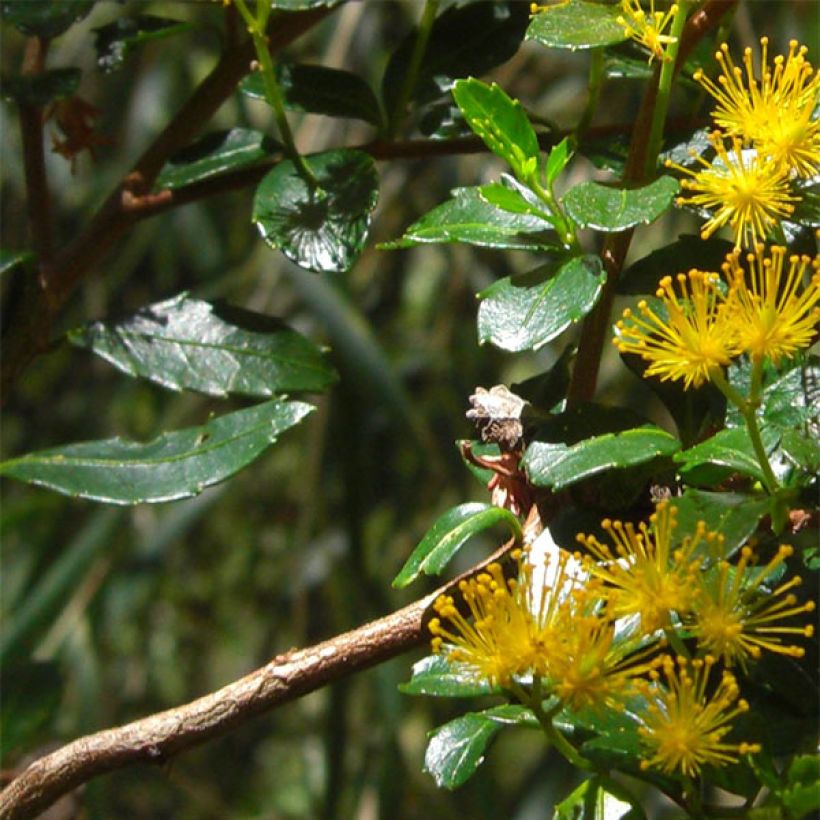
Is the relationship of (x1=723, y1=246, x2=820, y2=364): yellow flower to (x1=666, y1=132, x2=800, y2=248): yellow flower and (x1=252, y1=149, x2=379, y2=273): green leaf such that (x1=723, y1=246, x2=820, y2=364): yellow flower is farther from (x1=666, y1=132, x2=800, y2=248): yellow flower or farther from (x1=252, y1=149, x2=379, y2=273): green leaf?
(x1=252, y1=149, x2=379, y2=273): green leaf

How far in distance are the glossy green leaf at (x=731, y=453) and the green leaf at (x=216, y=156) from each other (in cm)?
28

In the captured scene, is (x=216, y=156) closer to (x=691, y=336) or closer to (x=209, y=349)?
(x=209, y=349)

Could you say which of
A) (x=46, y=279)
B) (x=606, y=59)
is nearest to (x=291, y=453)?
(x=46, y=279)

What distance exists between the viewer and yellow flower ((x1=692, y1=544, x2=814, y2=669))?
16.2 inches

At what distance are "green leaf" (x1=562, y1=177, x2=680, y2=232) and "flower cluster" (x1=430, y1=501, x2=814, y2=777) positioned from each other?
0.10 meters

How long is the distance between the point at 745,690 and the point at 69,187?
1.25 meters

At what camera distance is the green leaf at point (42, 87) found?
2.17ft

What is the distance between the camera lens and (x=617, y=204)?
47cm

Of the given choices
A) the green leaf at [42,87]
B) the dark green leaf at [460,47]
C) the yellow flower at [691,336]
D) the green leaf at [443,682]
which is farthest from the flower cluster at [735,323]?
the green leaf at [42,87]

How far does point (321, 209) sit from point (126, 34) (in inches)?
7.6

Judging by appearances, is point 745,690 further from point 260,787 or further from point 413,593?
point 260,787

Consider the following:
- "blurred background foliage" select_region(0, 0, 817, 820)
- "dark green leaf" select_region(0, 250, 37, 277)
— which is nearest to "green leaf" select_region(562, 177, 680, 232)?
"dark green leaf" select_region(0, 250, 37, 277)

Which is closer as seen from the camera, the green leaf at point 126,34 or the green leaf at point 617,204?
the green leaf at point 617,204

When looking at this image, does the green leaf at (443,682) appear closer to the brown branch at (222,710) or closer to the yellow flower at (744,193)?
the brown branch at (222,710)
